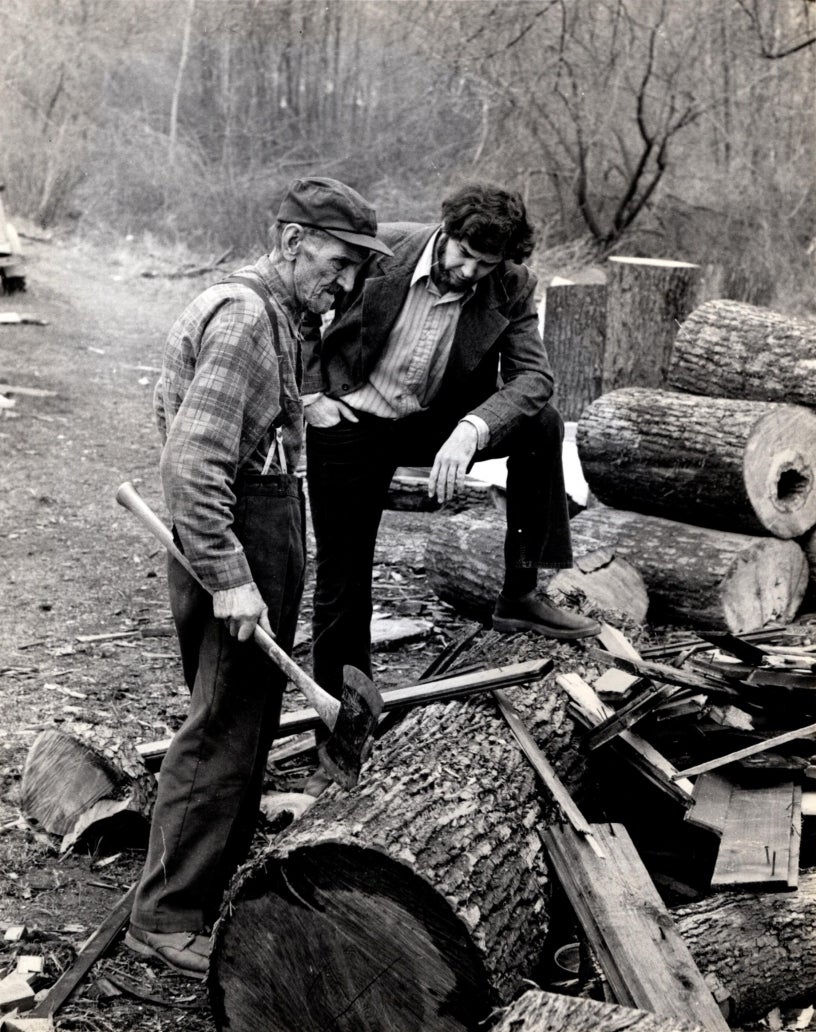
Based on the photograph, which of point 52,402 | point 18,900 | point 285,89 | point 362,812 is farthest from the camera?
point 285,89

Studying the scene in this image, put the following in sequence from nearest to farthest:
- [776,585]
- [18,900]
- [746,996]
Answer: [746,996]
[18,900]
[776,585]

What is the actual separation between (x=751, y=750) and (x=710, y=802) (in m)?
0.21

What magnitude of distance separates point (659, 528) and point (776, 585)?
68cm

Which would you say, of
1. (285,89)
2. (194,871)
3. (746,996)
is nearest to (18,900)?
(194,871)

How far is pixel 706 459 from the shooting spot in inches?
237

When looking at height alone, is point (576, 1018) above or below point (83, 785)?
above

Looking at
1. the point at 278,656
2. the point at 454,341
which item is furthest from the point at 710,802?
the point at 454,341

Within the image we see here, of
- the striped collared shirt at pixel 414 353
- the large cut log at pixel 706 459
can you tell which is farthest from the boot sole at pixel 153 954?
the large cut log at pixel 706 459

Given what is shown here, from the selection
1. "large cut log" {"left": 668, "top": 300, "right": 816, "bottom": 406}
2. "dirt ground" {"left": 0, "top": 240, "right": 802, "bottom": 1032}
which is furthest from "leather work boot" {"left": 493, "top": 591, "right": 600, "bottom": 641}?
"large cut log" {"left": 668, "top": 300, "right": 816, "bottom": 406}

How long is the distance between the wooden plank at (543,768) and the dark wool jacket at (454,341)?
979 millimetres

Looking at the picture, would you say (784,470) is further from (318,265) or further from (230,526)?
(230,526)

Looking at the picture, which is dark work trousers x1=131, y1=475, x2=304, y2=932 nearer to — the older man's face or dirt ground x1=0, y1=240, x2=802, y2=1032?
dirt ground x1=0, y1=240, x2=802, y2=1032

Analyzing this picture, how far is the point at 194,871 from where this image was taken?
329cm

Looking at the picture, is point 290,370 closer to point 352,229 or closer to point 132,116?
point 352,229
